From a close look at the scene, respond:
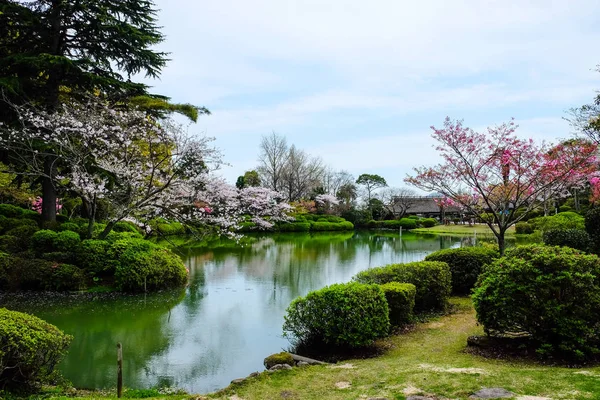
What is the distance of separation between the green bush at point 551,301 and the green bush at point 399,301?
66.5 inches

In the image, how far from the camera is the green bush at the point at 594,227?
33.2 feet

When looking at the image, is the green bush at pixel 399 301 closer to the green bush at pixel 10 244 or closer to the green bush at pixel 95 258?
the green bush at pixel 95 258

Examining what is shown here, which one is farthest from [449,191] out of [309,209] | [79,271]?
[309,209]

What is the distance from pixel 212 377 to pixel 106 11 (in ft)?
41.9

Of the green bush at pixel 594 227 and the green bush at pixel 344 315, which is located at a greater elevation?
the green bush at pixel 594 227

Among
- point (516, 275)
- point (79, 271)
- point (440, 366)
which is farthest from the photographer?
point (79, 271)

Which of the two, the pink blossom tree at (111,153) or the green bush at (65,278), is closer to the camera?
the green bush at (65,278)

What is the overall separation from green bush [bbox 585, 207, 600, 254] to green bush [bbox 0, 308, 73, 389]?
11.1 metres

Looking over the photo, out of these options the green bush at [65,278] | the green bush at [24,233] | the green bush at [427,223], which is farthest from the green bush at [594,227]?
the green bush at [427,223]

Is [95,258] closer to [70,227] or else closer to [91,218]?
[91,218]

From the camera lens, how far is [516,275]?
5891 mm

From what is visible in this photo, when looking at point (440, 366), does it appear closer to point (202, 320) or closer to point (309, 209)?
point (202, 320)

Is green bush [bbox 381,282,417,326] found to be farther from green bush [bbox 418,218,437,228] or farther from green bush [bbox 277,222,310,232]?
green bush [bbox 418,218,437,228]

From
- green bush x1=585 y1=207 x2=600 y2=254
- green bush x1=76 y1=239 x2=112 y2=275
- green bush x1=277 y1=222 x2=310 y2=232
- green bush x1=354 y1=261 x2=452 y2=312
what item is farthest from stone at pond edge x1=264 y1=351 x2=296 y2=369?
green bush x1=277 y1=222 x2=310 y2=232
